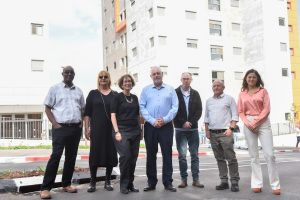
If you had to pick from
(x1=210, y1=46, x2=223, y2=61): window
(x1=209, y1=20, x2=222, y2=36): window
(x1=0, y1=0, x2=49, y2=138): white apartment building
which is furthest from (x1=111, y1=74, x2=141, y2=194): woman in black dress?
(x1=209, y1=20, x2=222, y2=36): window

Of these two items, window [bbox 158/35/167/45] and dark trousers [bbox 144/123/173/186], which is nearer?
dark trousers [bbox 144/123/173/186]

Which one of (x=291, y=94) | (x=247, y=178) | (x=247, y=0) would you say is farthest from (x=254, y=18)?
(x=247, y=178)

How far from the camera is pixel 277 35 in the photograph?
3922 centimetres

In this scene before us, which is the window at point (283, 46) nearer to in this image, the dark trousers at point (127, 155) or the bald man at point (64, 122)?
the dark trousers at point (127, 155)

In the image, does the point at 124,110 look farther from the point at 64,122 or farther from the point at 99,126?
the point at 64,122

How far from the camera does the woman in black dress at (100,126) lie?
6.53 meters

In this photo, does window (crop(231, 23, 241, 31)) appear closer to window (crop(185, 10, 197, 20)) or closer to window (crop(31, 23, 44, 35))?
window (crop(185, 10, 197, 20))

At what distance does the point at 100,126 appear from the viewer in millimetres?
6547

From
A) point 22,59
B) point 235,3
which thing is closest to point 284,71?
point 235,3

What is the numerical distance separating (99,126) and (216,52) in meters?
33.0

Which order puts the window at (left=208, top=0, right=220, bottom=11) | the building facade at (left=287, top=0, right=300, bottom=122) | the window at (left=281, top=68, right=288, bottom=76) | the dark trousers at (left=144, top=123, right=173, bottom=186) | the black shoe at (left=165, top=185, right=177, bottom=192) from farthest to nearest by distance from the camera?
the building facade at (left=287, top=0, right=300, bottom=122)
the window at (left=281, top=68, right=288, bottom=76)
the window at (left=208, top=0, right=220, bottom=11)
the dark trousers at (left=144, top=123, right=173, bottom=186)
the black shoe at (left=165, top=185, right=177, bottom=192)

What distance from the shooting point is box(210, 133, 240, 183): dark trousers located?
656 centimetres

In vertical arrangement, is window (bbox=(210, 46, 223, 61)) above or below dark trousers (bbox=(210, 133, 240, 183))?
above

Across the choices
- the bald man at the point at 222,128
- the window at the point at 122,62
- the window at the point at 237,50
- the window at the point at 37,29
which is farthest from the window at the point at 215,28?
the bald man at the point at 222,128
